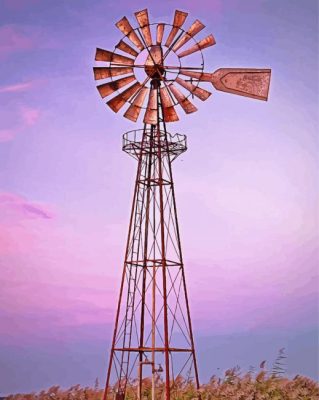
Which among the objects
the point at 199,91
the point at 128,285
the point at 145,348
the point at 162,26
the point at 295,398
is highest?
the point at 162,26

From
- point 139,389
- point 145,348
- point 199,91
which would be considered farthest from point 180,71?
point 139,389

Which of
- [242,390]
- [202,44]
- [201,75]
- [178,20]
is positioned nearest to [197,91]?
[201,75]

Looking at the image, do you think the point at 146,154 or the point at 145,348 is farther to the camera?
the point at 146,154

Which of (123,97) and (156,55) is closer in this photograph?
(156,55)

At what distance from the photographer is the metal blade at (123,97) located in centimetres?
1956

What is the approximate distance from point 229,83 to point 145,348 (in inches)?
306

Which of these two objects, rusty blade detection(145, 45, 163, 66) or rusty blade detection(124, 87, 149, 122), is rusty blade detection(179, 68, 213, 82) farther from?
rusty blade detection(124, 87, 149, 122)

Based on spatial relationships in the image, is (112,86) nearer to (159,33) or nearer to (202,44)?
(159,33)

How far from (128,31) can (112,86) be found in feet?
5.37

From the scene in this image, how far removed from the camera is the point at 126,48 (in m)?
19.2

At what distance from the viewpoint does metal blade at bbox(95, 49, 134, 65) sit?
19.2 m

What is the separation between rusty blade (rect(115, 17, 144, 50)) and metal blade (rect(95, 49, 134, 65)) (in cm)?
49

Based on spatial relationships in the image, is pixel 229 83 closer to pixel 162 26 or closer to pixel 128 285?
pixel 162 26

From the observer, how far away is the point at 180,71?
19.3m
